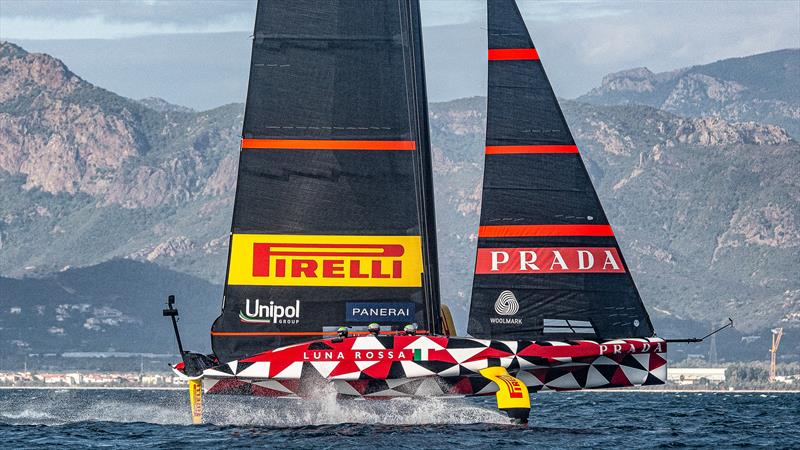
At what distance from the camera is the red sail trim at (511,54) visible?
115ft

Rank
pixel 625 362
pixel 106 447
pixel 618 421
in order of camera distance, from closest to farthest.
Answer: pixel 106 447
pixel 625 362
pixel 618 421

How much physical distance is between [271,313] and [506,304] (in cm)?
520

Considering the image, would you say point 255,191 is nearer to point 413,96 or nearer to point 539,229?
point 413,96

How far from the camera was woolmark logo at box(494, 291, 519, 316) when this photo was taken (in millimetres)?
34156

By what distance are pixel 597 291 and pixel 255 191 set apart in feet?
25.9

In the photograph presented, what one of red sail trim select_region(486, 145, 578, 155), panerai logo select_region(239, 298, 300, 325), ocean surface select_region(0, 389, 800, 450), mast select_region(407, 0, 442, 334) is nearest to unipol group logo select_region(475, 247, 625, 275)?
mast select_region(407, 0, 442, 334)

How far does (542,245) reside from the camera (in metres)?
34.4

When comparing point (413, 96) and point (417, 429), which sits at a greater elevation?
point (413, 96)

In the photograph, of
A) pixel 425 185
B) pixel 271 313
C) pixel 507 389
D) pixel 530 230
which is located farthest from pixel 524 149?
pixel 271 313

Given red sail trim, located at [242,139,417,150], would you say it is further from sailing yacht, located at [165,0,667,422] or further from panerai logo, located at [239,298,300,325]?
panerai logo, located at [239,298,300,325]

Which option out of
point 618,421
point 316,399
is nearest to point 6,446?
point 316,399

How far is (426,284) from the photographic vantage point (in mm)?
34312

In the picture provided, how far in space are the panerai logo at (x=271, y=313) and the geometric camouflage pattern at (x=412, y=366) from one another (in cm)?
87

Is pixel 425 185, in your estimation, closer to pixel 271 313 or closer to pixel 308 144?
pixel 308 144
